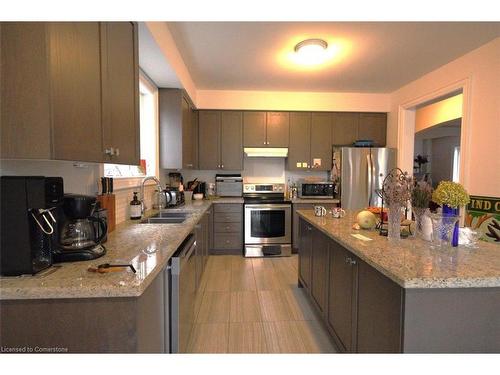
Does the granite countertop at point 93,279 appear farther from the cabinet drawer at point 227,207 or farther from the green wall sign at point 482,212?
the green wall sign at point 482,212

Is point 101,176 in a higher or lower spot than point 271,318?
higher

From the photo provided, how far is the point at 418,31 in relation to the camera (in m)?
2.44

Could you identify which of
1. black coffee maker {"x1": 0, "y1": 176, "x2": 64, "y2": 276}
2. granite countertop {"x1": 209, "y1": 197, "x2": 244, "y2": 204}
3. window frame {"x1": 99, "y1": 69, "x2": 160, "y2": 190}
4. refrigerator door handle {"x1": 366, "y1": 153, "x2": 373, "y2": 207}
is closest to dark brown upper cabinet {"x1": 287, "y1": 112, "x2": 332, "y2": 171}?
refrigerator door handle {"x1": 366, "y1": 153, "x2": 373, "y2": 207}

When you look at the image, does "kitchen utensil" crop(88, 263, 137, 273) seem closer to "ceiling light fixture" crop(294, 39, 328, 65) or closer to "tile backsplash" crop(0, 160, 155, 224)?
"tile backsplash" crop(0, 160, 155, 224)

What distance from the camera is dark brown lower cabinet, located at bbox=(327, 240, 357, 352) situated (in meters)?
1.51

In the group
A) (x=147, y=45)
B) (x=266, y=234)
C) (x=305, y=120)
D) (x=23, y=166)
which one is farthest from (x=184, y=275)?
(x=305, y=120)

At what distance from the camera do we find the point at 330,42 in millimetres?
2621

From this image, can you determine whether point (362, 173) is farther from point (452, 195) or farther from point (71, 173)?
point (71, 173)

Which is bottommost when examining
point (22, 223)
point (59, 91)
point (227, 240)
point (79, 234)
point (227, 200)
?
point (227, 240)

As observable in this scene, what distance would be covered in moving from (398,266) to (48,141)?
1.51 metres

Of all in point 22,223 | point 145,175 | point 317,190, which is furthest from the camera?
point 317,190

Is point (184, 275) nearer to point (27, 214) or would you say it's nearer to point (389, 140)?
point (27, 214)

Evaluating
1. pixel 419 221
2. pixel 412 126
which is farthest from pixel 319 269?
pixel 412 126

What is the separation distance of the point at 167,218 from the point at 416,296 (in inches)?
84.1
